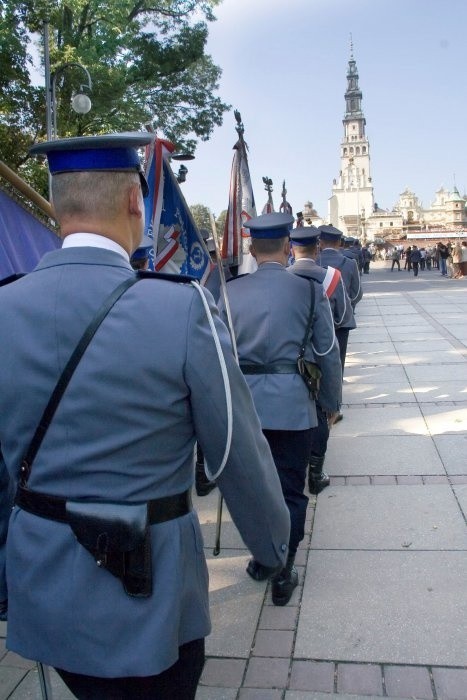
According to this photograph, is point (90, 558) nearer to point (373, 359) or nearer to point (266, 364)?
point (266, 364)

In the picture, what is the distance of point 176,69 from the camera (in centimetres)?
2183

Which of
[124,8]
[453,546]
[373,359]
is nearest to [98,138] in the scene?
[453,546]

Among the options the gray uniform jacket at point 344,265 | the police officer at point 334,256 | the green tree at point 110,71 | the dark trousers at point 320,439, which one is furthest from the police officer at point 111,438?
the green tree at point 110,71

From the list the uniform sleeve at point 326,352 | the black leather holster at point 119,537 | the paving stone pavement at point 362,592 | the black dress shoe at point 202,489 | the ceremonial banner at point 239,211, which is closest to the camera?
the black leather holster at point 119,537

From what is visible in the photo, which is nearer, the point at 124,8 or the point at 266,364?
the point at 266,364

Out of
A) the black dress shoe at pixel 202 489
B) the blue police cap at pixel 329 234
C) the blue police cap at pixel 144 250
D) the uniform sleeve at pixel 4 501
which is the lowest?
the black dress shoe at pixel 202 489

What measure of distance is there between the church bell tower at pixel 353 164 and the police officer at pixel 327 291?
146 m

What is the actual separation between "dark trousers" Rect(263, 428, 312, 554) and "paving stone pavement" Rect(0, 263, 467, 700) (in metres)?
0.37

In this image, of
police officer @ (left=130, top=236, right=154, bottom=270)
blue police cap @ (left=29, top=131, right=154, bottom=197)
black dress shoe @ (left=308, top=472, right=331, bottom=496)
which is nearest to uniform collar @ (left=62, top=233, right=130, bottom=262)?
blue police cap @ (left=29, top=131, right=154, bottom=197)

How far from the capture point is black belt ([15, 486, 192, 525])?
1.64 meters

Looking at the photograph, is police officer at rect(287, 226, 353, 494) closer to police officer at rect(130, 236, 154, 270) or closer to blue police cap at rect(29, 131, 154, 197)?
police officer at rect(130, 236, 154, 270)

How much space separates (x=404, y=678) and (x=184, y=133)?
22.4m

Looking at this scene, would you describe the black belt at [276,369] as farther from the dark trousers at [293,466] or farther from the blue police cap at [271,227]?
the blue police cap at [271,227]

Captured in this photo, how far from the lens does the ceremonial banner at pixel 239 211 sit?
5359 mm
